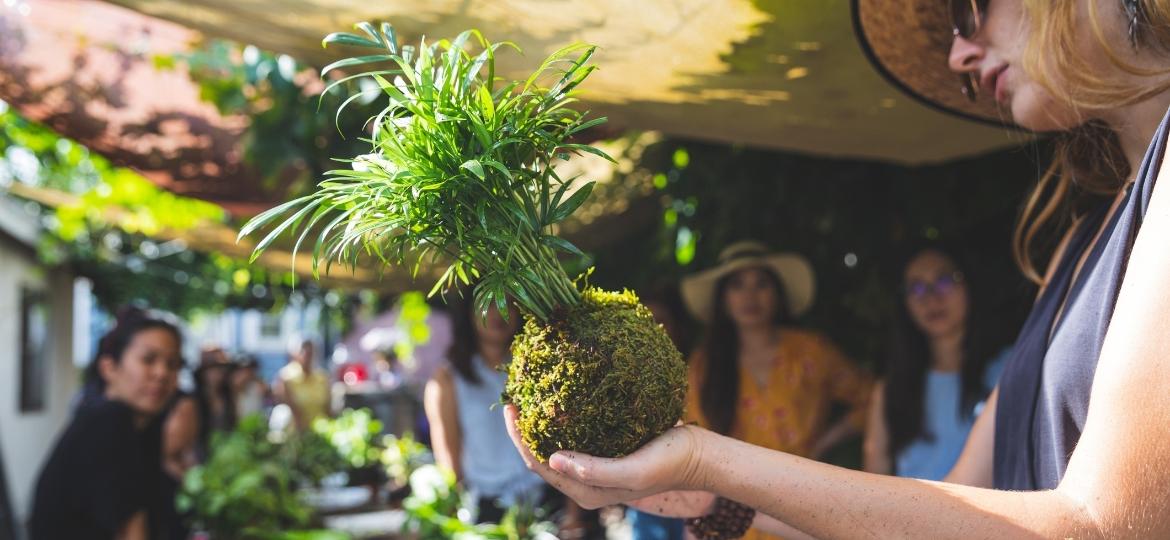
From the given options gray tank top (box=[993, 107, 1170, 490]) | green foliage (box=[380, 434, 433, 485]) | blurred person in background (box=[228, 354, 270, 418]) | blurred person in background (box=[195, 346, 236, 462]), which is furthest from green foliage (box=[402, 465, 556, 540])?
blurred person in background (box=[228, 354, 270, 418])

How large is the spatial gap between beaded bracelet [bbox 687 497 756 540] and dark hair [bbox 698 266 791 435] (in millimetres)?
1986

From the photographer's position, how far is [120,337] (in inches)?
143

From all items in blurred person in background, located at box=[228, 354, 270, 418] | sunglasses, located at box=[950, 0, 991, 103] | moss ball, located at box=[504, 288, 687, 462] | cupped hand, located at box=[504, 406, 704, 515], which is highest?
sunglasses, located at box=[950, 0, 991, 103]

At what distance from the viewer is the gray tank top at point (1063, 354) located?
3.52 ft

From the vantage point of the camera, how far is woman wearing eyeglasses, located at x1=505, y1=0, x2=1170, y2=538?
0.87 meters

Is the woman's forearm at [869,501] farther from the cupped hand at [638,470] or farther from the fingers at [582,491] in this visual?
the fingers at [582,491]

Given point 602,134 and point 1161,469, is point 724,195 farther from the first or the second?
Answer: point 1161,469

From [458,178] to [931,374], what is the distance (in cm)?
274

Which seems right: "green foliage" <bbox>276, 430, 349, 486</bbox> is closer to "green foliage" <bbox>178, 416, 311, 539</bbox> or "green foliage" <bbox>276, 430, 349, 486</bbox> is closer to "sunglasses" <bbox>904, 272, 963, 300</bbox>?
"green foliage" <bbox>178, 416, 311, 539</bbox>

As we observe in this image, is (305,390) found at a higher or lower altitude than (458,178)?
lower

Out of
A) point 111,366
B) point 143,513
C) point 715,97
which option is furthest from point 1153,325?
point 111,366

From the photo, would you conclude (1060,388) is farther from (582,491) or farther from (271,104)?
(271,104)

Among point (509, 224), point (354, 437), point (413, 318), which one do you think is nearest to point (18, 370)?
point (413, 318)

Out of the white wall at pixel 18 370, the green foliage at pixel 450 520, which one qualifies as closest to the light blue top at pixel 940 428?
the green foliage at pixel 450 520
